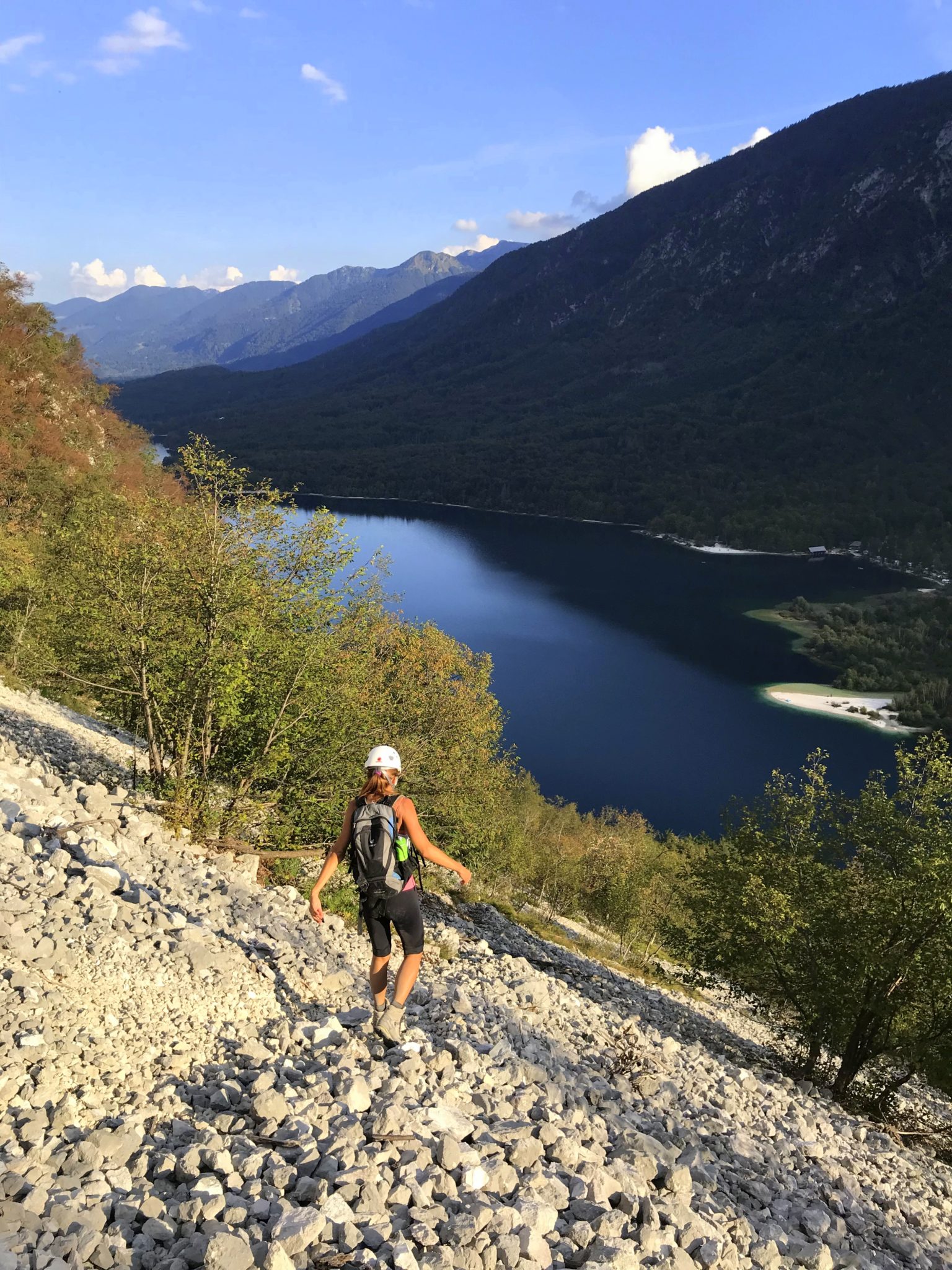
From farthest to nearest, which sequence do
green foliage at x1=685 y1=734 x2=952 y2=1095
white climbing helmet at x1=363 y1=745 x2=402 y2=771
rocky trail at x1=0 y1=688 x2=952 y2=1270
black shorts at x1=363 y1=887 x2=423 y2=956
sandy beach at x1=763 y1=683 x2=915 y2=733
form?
sandy beach at x1=763 y1=683 x2=915 y2=733, green foliage at x1=685 y1=734 x2=952 y2=1095, black shorts at x1=363 y1=887 x2=423 y2=956, white climbing helmet at x1=363 y1=745 x2=402 y2=771, rocky trail at x1=0 y1=688 x2=952 y2=1270

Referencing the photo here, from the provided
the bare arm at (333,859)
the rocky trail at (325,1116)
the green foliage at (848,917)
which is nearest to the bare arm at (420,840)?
the bare arm at (333,859)

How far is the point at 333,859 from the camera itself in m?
6.88

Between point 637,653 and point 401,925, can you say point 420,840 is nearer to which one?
point 401,925

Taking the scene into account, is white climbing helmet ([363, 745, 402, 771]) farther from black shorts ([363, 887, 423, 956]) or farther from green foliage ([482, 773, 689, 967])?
green foliage ([482, 773, 689, 967])

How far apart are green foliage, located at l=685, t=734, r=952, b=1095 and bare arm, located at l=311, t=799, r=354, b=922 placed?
9508 millimetres

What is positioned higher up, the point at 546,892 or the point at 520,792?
the point at 520,792

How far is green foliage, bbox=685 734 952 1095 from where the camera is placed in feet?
41.1

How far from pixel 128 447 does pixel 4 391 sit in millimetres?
18414

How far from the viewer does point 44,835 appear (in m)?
8.38

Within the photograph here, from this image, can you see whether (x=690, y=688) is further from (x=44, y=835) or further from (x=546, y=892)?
(x=44, y=835)

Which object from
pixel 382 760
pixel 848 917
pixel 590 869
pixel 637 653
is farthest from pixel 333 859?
pixel 637 653

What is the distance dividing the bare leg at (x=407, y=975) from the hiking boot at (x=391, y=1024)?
3.8 inches

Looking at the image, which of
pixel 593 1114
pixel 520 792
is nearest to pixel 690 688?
pixel 520 792

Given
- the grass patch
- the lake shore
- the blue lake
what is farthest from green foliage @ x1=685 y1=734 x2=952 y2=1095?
the lake shore
